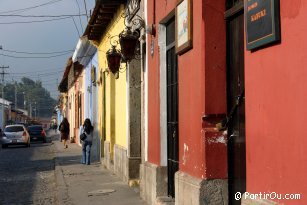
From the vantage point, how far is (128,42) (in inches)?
420

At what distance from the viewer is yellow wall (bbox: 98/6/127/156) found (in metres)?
13.3

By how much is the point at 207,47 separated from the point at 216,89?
45 centimetres

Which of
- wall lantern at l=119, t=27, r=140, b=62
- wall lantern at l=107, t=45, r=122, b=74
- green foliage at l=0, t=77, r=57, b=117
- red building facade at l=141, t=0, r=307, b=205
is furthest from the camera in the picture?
green foliage at l=0, t=77, r=57, b=117

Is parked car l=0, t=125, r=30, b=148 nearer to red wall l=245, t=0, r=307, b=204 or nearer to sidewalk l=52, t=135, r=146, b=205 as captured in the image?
sidewalk l=52, t=135, r=146, b=205

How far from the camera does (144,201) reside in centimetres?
950

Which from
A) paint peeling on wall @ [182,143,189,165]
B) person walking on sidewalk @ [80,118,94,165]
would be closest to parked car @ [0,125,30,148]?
person walking on sidewalk @ [80,118,94,165]

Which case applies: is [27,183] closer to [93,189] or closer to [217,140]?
[93,189]

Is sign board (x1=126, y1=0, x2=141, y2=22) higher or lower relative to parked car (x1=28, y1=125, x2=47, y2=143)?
higher

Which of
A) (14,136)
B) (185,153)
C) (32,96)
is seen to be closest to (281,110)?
(185,153)

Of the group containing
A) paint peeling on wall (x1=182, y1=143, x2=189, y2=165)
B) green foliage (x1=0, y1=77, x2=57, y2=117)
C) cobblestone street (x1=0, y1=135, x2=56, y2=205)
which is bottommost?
cobblestone street (x1=0, y1=135, x2=56, y2=205)

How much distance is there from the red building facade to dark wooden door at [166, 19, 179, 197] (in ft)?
0.05

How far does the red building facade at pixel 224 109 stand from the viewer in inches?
A: 154

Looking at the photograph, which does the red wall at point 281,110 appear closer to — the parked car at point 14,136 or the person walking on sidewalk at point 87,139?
the person walking on sidewalk at point 87,139

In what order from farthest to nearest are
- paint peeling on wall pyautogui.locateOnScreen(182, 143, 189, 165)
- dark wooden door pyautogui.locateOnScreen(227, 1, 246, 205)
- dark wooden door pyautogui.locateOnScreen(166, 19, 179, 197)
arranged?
dark wooden door pyautogui.locateOnScreen(166, 19, 179, 197), paint peeling on wall pyautogui.locateOnScreen(182, 143, 189, 165), dark wooden door pyautogui.locateOnScreen(227, 1, 246, 205)
